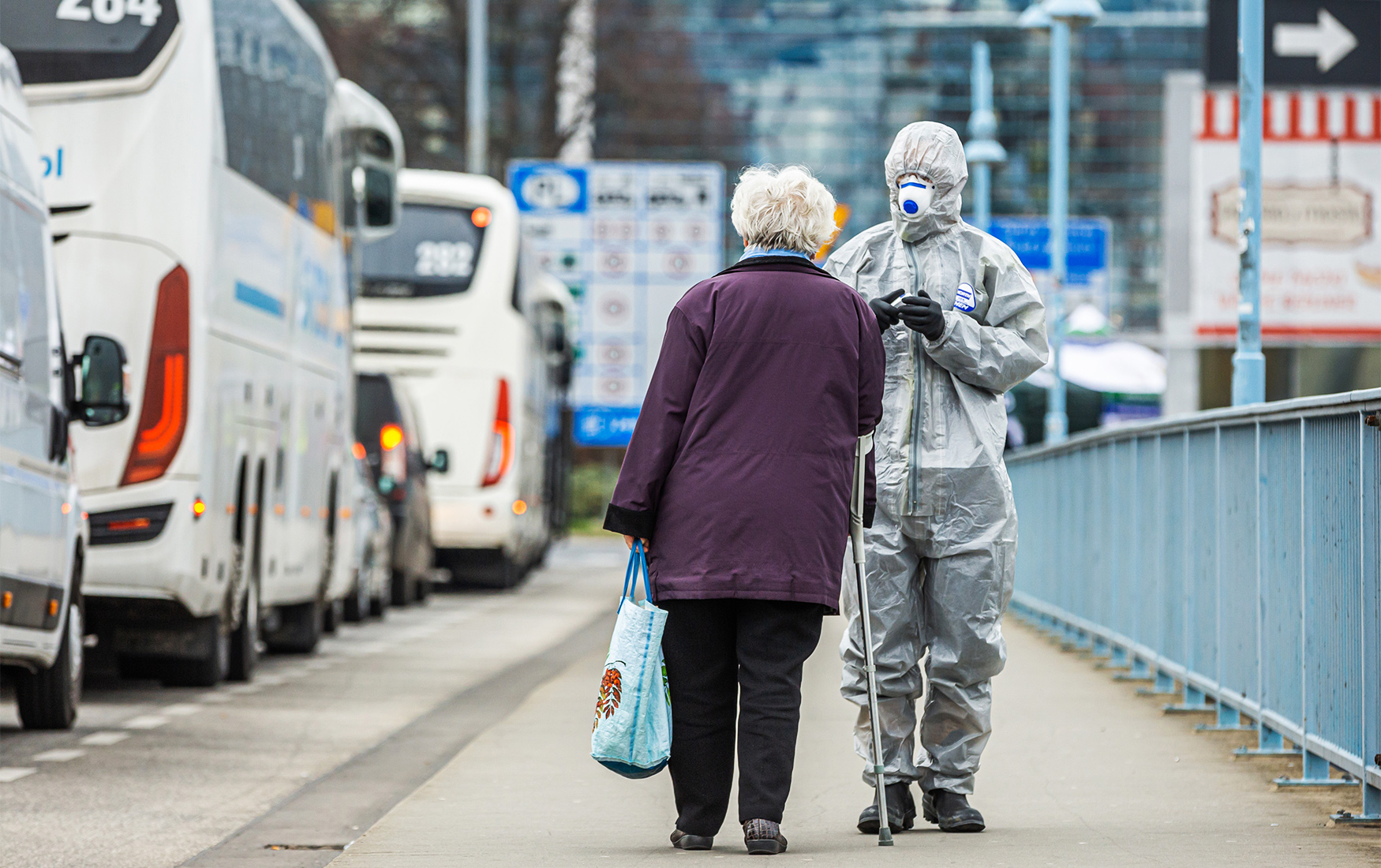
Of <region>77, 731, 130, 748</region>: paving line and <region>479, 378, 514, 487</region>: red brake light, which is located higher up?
<region>479, 378, 514, 487</region>: red brake light

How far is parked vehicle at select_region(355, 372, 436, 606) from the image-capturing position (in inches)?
881

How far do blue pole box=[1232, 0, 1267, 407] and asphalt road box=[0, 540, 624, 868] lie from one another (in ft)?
12.8

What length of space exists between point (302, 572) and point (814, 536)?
32.7ft

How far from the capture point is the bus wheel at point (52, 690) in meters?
10.9

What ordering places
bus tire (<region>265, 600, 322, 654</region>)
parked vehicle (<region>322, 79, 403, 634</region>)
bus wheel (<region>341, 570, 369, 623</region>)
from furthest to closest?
bus wheel (<region>341, 570, 369, 623</region>) < parked vehicle (<region>322, 79, 403, 634</region>) < bus tire (<region>265, 600, 322, 654</region>)

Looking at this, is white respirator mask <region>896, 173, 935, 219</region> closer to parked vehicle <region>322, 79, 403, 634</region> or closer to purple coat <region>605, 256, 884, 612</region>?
purple coat <region>605, 256, 884, 612</region>

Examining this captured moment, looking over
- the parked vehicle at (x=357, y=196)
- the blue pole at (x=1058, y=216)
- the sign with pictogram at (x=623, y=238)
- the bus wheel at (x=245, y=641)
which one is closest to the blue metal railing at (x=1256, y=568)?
the bus wheel at (x=245, y=641)

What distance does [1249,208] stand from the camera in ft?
39.3

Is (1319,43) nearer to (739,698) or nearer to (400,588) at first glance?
(400,588)

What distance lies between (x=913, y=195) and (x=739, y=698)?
1.43m

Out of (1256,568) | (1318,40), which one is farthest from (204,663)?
(1318,40)

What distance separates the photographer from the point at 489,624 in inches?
815

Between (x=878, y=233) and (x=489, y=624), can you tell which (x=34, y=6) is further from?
(x=489, y=624)

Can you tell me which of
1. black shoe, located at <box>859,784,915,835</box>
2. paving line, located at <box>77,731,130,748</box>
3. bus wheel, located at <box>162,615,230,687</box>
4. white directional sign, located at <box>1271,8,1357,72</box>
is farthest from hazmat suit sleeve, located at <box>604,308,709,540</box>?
white directional sign, located at <box>1271,8,1357,72</box>
